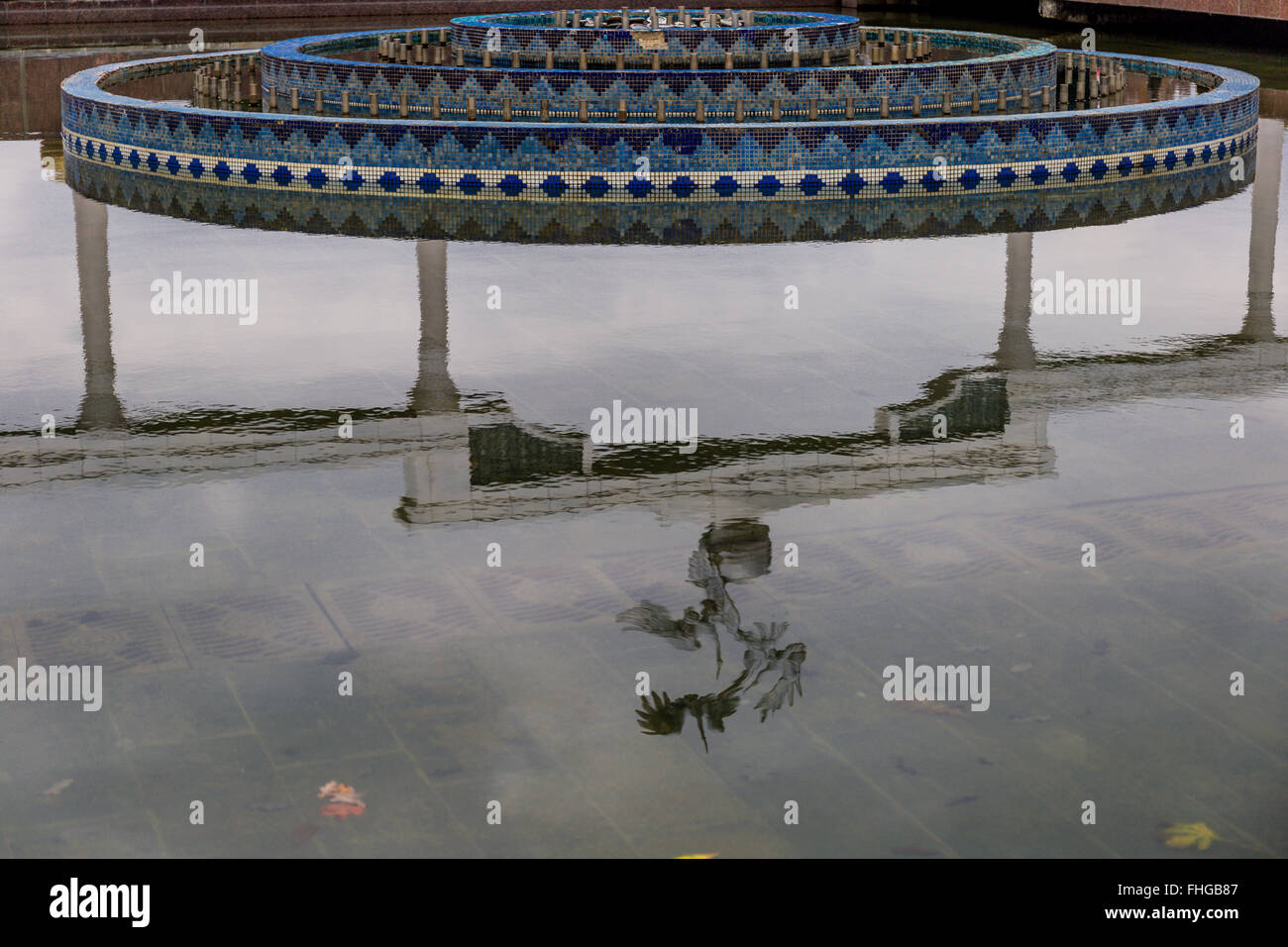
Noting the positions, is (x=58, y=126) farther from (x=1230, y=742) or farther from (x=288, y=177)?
(x=1230, y=742)

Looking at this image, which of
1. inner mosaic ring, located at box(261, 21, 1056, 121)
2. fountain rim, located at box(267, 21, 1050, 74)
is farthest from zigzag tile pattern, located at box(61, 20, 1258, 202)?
fountain rim, located at box(267, 21, 1050, 74)

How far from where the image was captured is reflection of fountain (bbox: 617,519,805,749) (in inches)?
213

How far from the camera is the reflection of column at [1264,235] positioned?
34.5ft

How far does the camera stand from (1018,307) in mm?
10984

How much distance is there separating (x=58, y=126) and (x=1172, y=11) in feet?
69.6

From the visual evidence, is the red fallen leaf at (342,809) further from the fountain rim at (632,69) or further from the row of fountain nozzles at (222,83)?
the row of fountain nozzles at (222,83)

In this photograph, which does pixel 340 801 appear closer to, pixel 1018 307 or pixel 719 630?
pixel 719 630

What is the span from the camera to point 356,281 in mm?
11656

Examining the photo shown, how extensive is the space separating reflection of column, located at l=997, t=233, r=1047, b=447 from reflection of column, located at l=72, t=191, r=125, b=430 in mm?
4447

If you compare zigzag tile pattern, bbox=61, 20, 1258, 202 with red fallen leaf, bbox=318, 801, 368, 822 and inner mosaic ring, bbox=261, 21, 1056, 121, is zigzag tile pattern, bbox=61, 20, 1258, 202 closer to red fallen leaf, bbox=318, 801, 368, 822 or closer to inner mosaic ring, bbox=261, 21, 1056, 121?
inner mosaic ring, bbox=261, 21, 1056, 121

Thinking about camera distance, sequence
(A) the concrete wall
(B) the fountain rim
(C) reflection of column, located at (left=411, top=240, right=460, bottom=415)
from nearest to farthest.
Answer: (C) reflection of column, located at (left=411, top=240, right=460, bottom=415) < (B) the fountain rim < (A) the concrete wall

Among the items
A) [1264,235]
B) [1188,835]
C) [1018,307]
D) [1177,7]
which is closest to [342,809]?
[1188,835]

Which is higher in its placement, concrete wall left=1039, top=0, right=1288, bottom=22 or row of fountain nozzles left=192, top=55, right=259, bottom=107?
concrete wall left=1039, top=0, right=1288, bottom=22
